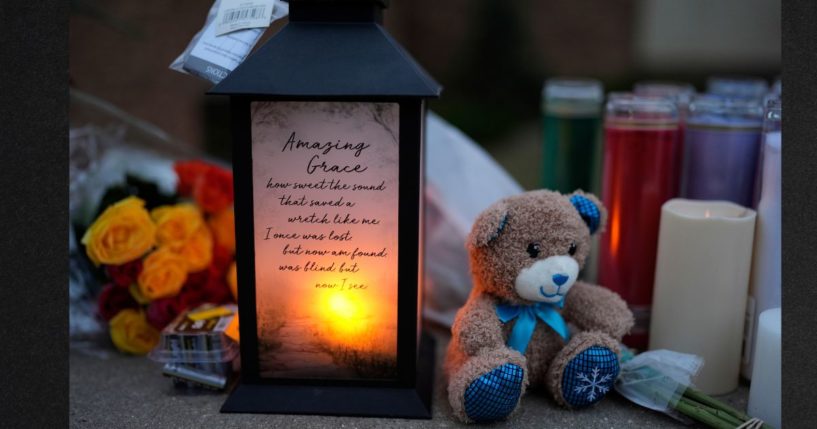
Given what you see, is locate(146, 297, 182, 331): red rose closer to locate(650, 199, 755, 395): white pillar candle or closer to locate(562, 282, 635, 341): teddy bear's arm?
locate(562, 282, 635, 341): teddy bear's arm

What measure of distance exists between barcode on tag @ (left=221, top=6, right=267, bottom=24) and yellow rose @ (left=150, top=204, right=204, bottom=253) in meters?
0.35

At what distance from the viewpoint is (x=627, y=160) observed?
3.52 feet

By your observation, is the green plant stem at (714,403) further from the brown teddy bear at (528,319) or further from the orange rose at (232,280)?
the orange rose at (232,280)

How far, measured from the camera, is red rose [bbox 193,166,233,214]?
116 cm

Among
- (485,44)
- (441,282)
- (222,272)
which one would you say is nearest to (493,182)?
(441,282)

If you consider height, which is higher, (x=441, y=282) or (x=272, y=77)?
(x=272, y=77)

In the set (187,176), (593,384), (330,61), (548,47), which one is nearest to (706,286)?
(593,384)

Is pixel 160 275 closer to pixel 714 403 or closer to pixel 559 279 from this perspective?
pixel 559 279

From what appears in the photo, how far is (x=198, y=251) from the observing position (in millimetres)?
1104

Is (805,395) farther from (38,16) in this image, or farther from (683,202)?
(38,16)

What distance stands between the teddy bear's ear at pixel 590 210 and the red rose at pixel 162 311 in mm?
639

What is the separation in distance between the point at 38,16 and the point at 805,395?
0.93m

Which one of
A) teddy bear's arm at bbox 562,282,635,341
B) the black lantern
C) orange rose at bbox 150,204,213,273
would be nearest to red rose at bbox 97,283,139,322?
orange rose at bbox 150,204,213,273

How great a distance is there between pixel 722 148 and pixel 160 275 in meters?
0.90
